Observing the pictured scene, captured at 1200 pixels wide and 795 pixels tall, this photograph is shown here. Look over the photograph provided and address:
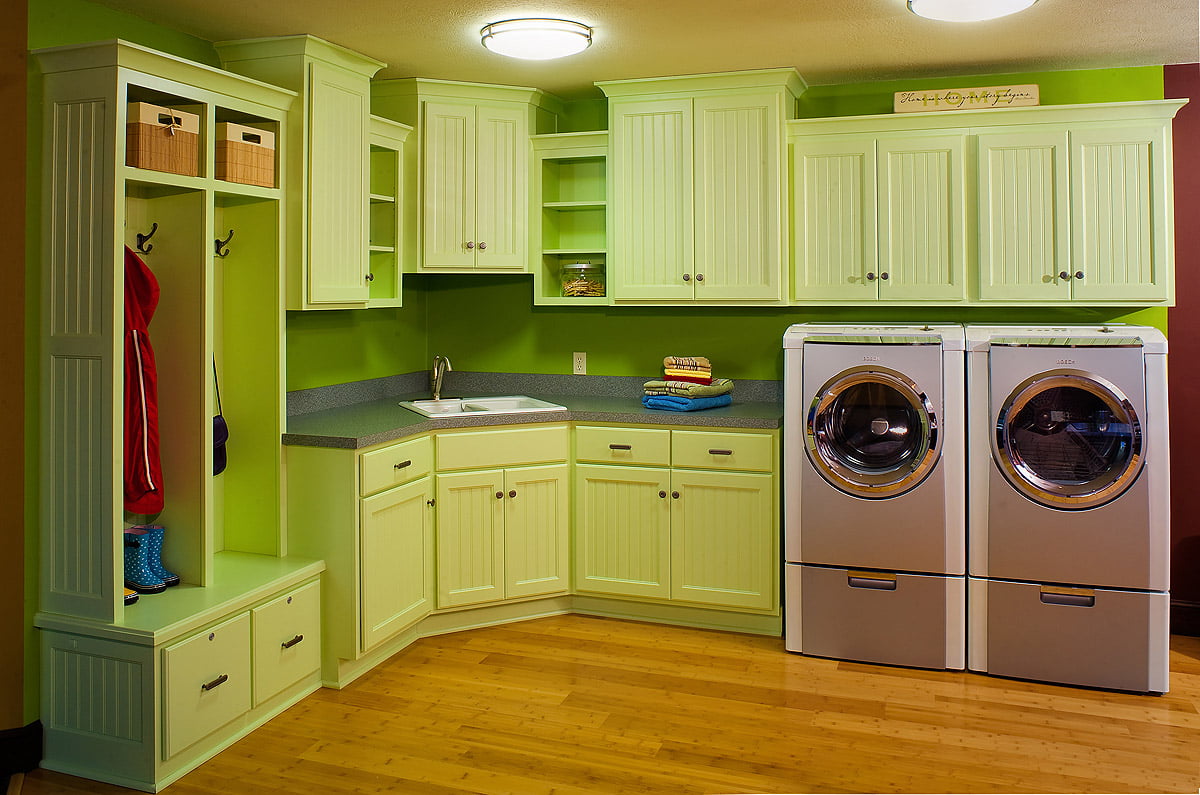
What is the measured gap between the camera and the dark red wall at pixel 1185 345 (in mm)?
3963

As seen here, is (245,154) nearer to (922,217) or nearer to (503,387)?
(503,387)

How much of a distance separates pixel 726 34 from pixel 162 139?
194 cm

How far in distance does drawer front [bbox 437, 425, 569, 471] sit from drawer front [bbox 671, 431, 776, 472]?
0.50 metres

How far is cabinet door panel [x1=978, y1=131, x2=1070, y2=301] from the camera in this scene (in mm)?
3838

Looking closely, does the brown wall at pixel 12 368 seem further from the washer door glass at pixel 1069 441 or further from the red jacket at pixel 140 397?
the washer door glass at pixel 1069 441

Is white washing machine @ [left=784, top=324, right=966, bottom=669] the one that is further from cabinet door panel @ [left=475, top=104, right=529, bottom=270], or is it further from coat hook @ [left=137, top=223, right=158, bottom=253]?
coat hook @ [left=137, top=223, right=158, bottom=253]

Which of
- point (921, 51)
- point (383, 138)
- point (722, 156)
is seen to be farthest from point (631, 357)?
point (921, 51)

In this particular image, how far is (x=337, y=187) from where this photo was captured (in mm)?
3711

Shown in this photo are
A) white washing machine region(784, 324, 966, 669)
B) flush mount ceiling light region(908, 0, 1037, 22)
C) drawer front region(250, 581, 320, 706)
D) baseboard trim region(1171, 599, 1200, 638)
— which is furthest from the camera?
baseboard trim region(1171, 599, 1200, 638)

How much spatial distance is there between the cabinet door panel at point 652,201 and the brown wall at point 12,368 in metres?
2.28

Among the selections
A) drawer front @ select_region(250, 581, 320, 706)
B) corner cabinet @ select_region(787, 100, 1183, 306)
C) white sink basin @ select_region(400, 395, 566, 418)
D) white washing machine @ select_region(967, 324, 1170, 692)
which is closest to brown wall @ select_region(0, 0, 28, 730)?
drawer front @ select_region(250, 581, 320, 706)

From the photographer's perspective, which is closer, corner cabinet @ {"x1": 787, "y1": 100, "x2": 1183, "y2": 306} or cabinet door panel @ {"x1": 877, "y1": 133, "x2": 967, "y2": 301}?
corner cabinet @ {"x1": 787, "y1": 100, "x2": 1183, "y2": 306}

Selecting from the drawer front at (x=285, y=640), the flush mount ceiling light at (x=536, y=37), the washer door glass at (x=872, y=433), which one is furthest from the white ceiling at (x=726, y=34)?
the drawer front at (x=285, y=640)

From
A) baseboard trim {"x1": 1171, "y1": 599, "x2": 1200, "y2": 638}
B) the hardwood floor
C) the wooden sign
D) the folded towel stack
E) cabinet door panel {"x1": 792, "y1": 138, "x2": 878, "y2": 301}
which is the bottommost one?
the hardwood floor
